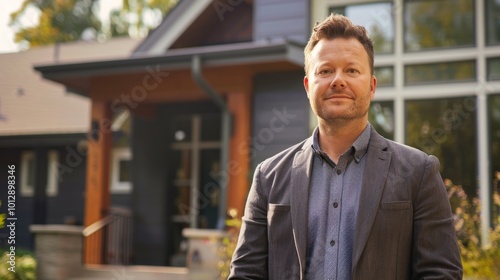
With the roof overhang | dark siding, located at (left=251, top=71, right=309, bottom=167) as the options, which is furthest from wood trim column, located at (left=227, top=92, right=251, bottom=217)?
the roof overhang

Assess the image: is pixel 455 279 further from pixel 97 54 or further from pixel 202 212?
pixel 97 54

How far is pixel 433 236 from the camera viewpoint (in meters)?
1.98

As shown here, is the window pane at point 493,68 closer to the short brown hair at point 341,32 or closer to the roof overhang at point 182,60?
the roof overhang at point 182,60

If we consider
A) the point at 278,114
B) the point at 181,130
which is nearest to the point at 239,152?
the point at 278,114

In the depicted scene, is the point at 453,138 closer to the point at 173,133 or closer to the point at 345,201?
the point at 173,133

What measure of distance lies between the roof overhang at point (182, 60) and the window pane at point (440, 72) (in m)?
1.57

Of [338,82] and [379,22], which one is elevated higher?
[379,22]

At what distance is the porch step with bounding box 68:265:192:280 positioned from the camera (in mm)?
9125

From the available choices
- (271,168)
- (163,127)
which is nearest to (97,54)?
(163,127)

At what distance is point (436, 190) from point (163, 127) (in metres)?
10.4

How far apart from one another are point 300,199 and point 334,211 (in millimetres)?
119

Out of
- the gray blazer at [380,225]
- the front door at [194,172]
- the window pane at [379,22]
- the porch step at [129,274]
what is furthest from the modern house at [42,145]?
the gray blazer at [380,225]

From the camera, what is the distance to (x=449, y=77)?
8.99m

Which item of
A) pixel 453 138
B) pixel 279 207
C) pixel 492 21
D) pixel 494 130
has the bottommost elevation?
pixel 279 207
